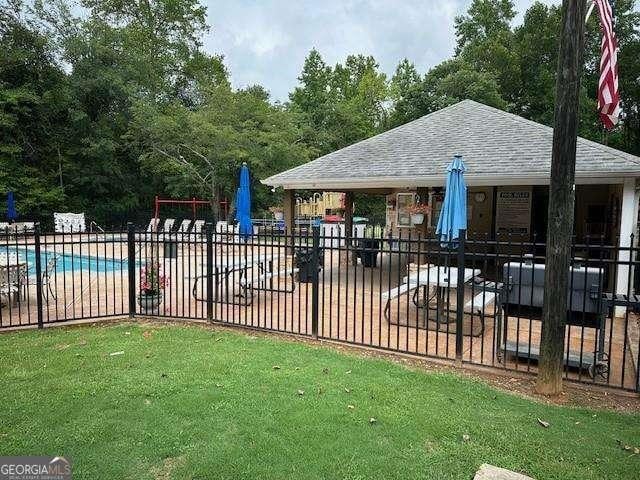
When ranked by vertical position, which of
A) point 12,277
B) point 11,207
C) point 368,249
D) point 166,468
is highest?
point 11,207

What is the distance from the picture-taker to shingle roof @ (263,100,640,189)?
870 centimetres

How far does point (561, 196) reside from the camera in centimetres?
411

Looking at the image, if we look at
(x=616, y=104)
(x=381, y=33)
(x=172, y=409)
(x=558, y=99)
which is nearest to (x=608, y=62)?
(x=616, y=104)

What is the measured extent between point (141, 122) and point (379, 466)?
80.9ft

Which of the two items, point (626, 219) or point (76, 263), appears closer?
point (626, 219)

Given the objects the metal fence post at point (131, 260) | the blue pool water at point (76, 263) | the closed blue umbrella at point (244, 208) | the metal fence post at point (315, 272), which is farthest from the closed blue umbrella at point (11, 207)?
the metal fence post at point (315, 272)

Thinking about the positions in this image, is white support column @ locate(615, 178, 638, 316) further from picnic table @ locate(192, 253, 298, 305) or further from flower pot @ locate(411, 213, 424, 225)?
picnic table @ locate(192, 253, 298, 305)

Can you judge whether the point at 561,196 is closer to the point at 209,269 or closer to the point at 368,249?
the point at 368,249

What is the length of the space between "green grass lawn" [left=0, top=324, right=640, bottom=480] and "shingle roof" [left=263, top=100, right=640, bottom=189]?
5710 millimetres

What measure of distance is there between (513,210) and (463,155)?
324 cm

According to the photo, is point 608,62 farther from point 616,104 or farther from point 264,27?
point 264,27

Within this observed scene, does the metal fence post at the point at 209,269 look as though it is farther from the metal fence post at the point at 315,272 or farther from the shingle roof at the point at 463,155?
the shingle roof at the point at 463,155

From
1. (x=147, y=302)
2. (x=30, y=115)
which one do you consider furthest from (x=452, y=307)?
(x=30, y=115)

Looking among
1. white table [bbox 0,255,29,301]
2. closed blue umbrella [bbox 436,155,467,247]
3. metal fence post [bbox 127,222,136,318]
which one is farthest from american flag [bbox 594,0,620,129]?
white table [bbox 0,255,29,301]
